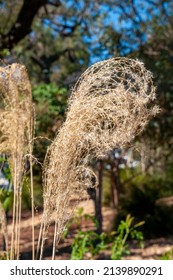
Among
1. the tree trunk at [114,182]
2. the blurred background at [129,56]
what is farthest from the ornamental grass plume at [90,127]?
the tree trunk at [114,182]

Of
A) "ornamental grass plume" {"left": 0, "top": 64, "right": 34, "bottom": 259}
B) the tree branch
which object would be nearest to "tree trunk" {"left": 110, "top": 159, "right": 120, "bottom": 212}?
the tree branch

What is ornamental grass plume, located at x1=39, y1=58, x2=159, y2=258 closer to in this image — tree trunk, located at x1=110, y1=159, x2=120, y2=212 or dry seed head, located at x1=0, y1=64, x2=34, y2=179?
dry seed head, located at x1=0, y1=64, x2=34, y2=179

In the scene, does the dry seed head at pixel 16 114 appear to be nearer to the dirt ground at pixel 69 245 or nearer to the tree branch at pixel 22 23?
the dirt ground at pixel 69 245

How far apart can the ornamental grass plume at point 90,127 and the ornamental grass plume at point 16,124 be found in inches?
10.6

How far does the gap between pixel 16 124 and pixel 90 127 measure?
1.62ft

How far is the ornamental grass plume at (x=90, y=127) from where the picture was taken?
8.57ft

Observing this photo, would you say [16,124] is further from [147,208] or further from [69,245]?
[147,208]

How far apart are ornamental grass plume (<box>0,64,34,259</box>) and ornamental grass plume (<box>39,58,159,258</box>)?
0.27 m

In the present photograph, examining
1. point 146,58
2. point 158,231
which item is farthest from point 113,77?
point 158,231

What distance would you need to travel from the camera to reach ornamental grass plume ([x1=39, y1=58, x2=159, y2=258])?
2.61 meters
